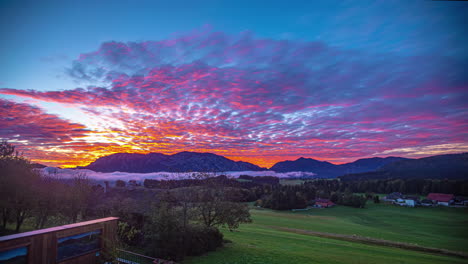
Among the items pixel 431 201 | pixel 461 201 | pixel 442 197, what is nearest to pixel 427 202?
pixel 431 201

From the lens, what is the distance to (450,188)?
398ft

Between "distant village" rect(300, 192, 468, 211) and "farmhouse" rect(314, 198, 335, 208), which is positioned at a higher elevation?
"distant village" rect(300, 192, 468, 211)

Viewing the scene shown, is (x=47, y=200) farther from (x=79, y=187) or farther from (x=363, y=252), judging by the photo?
(x=363, y=252)

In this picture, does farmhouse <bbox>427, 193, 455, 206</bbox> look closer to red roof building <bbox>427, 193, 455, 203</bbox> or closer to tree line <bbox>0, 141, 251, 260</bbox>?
red roof building <bbox>427, 193, 455, 203</bbox>

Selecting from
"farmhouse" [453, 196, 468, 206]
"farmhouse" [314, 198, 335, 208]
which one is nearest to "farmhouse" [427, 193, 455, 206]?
"farmhouse" [453, 196, 468, 206]

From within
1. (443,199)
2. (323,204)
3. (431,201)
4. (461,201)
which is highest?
(443,199)

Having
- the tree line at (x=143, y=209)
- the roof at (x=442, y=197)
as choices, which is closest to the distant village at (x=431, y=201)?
the roof at (x=442, y=197)

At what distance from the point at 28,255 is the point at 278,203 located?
98297 millimetres

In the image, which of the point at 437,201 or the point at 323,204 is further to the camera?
the point at 323,204

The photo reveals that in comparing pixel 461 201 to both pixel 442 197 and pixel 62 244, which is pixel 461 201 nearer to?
pixel 442 197

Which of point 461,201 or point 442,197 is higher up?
point 442,197

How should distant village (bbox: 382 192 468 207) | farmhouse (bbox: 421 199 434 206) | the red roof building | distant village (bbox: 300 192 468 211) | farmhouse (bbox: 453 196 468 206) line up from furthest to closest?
farmhouse (bbox: 421 199 434 206) < the red roof building < distant village (bbox: 300 192 468 211) < distant village (bbox: 382 192 468 207) < farmhouse (bbox: 453 196 468 206)

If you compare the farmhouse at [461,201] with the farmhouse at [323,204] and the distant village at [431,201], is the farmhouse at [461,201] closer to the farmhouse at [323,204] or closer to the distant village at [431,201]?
the distant village at [431,201]

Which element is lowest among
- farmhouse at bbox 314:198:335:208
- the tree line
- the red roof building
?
farmhouse at bbox 314:198:335:208
